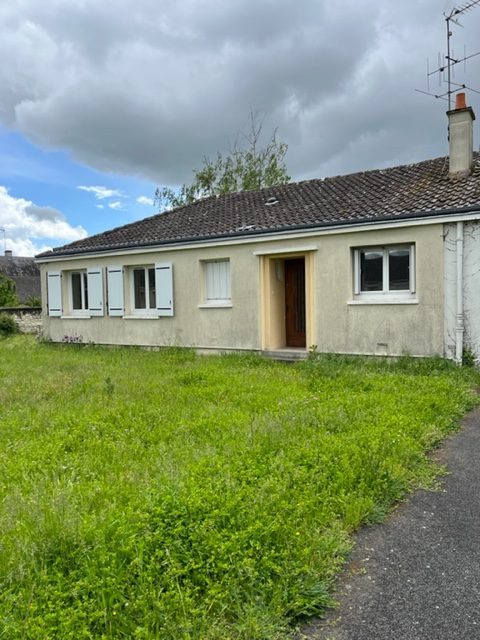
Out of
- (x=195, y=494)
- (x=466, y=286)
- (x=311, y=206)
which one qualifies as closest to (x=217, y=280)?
(x=311, y=206)

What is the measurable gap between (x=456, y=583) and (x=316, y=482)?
50.7 inches

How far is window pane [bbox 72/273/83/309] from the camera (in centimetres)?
1597

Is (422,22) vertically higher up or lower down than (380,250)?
higher up

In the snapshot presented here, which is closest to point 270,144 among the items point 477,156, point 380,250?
point 477,156

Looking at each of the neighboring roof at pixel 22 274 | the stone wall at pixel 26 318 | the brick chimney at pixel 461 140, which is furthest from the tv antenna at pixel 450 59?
the neighboring roof at pixel 22 274

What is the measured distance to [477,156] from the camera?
1188 cm

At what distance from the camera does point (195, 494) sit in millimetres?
3369

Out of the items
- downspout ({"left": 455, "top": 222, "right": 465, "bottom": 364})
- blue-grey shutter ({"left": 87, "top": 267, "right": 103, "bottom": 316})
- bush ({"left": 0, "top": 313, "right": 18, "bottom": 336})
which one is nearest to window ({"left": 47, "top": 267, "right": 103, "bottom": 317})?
blue-grey shutter ({"left": 87, "top": 267, "right": 103, "bottom": 316})

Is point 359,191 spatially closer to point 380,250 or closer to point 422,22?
point 380,250

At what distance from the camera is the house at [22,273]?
141 ft

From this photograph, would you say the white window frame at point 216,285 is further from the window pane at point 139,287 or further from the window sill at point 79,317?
the window sill at point 79,317

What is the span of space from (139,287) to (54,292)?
3364mm

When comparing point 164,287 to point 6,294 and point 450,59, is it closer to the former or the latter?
point 450,59

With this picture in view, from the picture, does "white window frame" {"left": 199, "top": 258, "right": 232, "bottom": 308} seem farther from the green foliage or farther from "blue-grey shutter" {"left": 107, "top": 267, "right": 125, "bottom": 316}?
the green foliage
